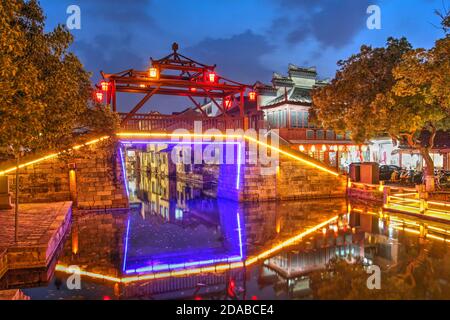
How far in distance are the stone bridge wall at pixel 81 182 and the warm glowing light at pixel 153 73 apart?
4.60 m

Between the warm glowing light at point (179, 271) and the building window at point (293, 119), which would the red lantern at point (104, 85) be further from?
the building window at point (293, 119)

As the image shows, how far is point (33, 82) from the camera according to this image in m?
7.77

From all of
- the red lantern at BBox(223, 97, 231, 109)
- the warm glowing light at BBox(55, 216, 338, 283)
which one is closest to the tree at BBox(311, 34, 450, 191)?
the red lantern at BBox(223, 97, 231, 109)

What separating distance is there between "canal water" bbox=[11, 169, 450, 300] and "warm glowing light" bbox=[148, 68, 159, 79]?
23.8 feet

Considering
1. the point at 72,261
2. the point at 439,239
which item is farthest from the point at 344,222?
the point at 72,261

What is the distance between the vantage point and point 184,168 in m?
36.2

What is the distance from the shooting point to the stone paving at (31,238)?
866 cm

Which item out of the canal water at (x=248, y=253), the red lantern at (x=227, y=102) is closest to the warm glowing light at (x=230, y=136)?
the red lantern at (x=227, y=102)

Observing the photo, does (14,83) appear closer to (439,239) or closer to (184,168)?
(439,239)

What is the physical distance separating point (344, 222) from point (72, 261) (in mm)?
11036

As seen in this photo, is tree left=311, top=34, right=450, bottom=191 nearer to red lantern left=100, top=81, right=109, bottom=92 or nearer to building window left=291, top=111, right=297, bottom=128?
building window left=291, top=111, right=297, bottom=128

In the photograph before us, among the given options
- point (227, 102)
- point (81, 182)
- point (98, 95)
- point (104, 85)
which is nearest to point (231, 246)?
point (81, 182)

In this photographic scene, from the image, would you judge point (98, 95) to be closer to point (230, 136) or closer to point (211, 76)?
point (211, 76)

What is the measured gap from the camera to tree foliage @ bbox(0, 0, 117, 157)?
7156mm
